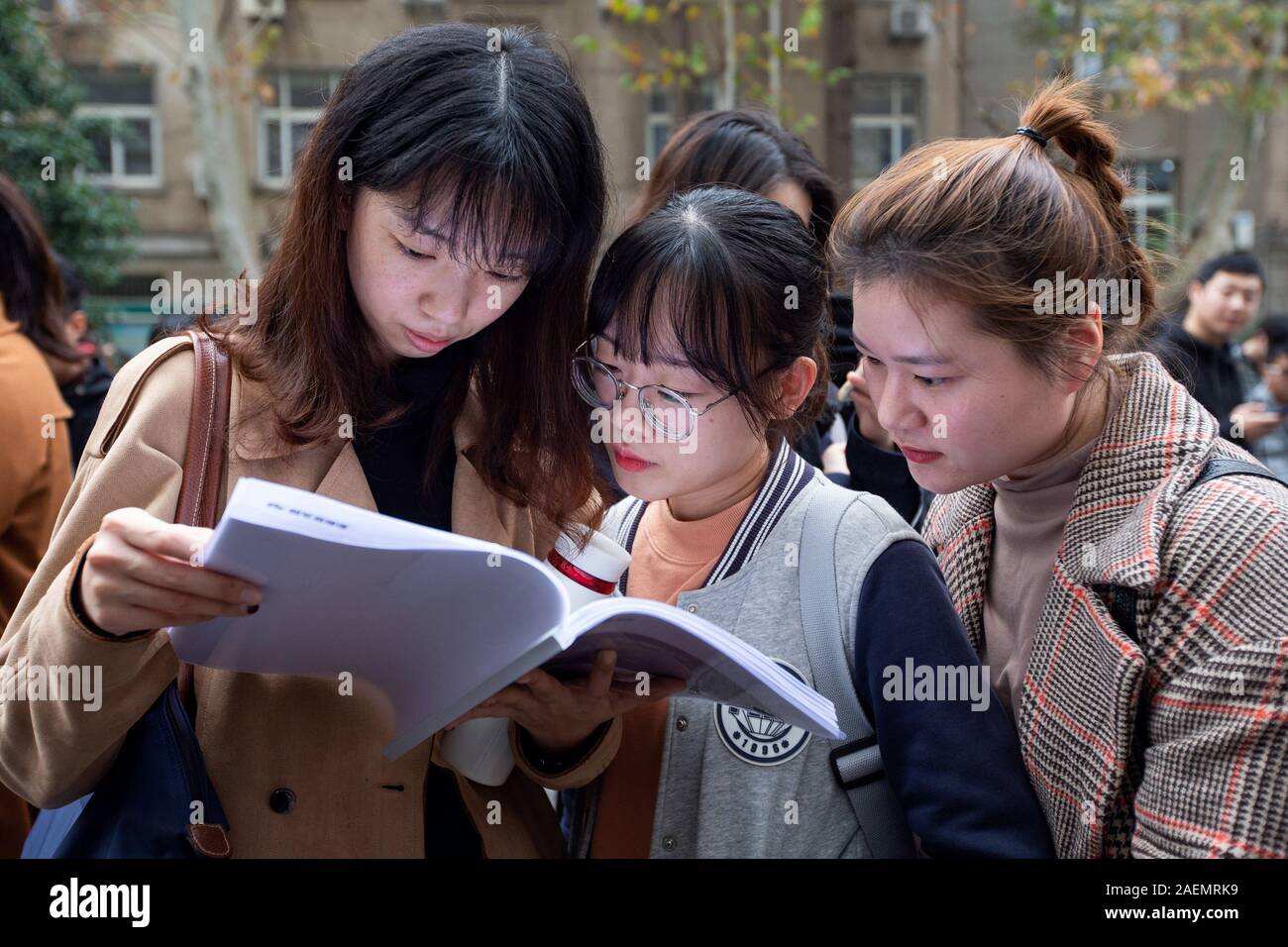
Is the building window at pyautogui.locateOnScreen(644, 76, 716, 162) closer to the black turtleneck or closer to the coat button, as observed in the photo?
the black turtleneck

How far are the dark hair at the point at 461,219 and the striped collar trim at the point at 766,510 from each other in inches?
8.9

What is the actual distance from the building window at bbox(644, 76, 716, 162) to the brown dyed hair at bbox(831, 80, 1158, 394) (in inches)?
502

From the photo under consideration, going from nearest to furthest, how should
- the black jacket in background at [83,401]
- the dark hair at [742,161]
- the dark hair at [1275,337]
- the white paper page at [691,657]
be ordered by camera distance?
the white paper page at [691,657] < the dark hair at [742,161] < the black jacket in background at [83,401] < the dark hair at [1275,337]

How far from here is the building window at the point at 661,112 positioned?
14227 mm

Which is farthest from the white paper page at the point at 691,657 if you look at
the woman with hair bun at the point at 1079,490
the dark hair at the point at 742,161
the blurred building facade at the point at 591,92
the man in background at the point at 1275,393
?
the blurred building facade at the point at 591,92

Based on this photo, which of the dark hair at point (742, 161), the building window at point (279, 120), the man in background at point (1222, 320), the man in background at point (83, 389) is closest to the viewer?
the dark hair at point (742, 161)

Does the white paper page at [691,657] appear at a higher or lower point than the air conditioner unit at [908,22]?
lower

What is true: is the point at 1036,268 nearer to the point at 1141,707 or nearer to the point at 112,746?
the point at 1141,707

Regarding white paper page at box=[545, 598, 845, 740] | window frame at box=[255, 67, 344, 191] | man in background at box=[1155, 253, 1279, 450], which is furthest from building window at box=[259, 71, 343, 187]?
white paper page at box=[545, 598, 845, 740]

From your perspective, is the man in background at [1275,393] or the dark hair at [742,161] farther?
the man in background at [1275,393]

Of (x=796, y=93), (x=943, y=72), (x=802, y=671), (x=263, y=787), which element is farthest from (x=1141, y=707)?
(x=943, y=72)

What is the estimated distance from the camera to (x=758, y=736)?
167cm

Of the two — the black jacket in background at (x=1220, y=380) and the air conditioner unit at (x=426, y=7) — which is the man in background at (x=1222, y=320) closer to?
the black jacket in background at (x=1220, y=380)

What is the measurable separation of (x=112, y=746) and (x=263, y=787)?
0.19 m
